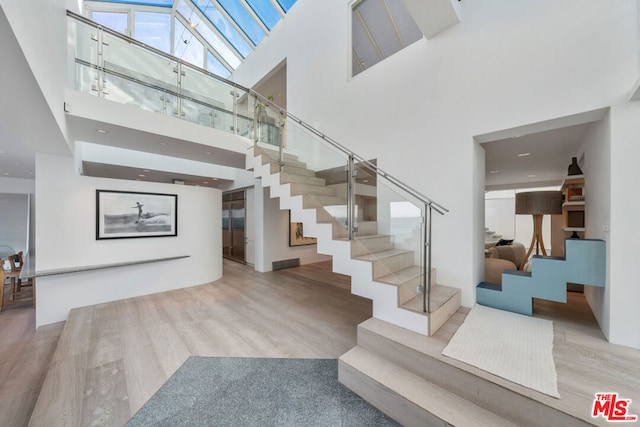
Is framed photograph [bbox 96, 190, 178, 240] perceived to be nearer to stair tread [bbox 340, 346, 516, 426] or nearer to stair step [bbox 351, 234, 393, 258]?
stair step [bbox 351, 234, 393, 258]

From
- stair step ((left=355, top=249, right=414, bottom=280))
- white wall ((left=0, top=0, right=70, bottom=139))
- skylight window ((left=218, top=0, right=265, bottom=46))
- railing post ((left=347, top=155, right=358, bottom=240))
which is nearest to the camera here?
white wall ((left=0, top=0, right=70, bottom=139))

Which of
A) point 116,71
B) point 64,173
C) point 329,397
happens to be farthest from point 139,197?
point 329,397

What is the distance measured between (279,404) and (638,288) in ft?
11.6

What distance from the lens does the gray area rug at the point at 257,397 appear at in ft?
6.27

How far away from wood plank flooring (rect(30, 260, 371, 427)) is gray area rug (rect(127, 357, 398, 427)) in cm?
16

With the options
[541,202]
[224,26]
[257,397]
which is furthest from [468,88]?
[224,26]

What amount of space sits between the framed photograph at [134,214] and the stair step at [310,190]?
3.08 m

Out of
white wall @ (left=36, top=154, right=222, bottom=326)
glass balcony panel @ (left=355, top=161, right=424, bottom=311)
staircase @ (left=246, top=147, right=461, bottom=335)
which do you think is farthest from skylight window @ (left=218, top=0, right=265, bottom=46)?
glass balcony panel @ (left=355, top=161, right=424, bottom=311)

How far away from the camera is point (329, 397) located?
7.01ft

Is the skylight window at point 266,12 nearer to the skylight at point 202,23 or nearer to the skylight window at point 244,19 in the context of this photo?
the skylight at point 202,23

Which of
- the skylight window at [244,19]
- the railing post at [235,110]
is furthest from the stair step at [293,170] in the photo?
the skylight window at [244,19]

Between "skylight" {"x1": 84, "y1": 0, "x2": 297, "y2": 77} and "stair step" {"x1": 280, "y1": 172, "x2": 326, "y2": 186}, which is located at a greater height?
"skylight" {"x1": 84, "y1": 0, "x2": 297, "y2": 77}

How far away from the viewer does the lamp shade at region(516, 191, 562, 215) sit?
4.04 meters

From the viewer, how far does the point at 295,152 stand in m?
4.57
